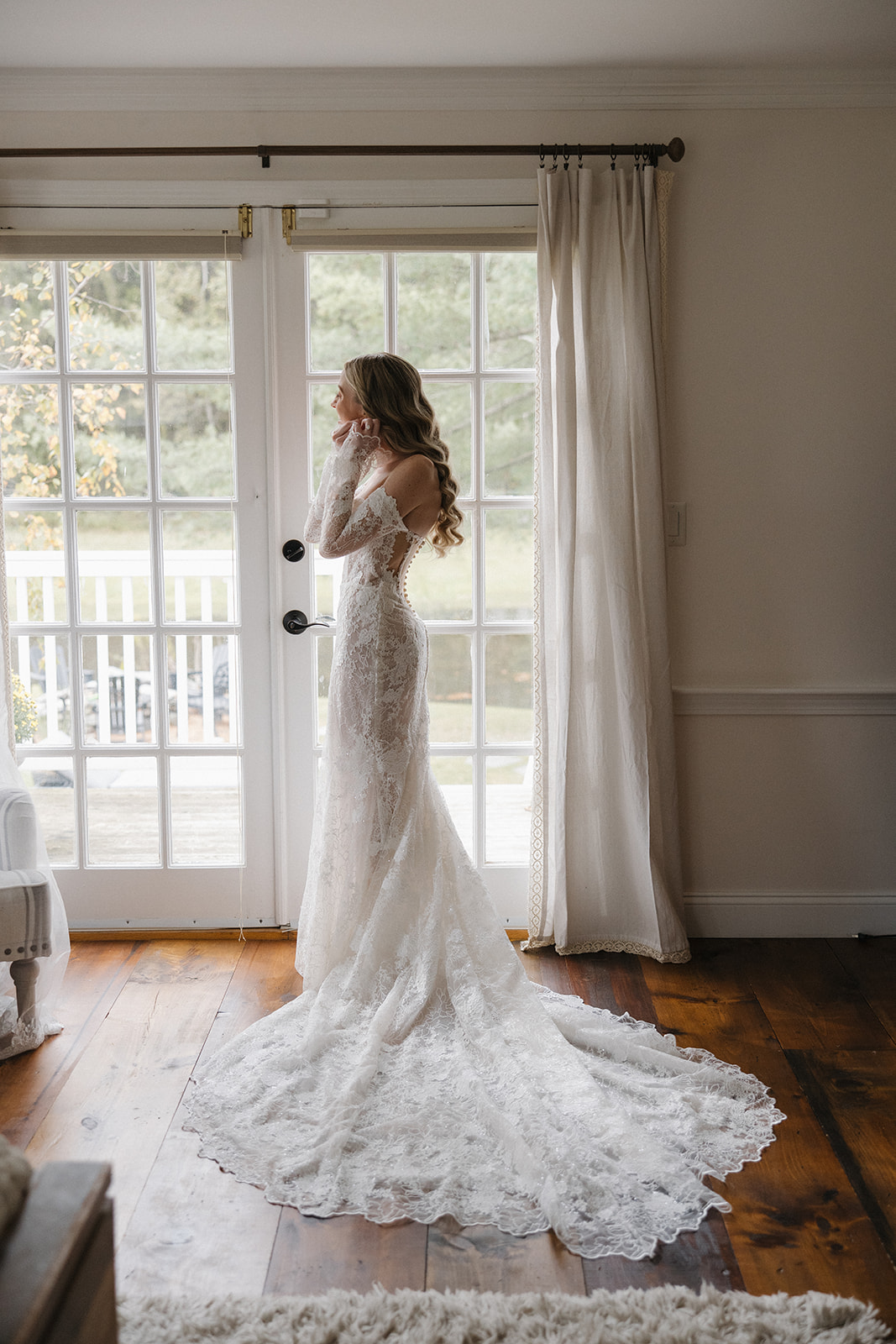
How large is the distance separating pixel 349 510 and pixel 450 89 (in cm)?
137

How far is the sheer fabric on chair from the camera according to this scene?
248cm

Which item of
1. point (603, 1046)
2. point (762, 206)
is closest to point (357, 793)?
point (603, 1046)

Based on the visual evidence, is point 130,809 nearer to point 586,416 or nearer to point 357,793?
point 357,793

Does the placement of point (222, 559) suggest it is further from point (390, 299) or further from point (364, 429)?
point (390, 299)

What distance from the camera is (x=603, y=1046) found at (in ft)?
7.83

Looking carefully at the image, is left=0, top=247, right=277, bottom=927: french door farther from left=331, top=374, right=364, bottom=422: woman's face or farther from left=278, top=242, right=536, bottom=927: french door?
left=331, top=374, right=364, bottom=422: woman's face

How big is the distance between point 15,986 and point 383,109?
2628mm

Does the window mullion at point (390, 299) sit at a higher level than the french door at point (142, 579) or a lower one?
higher

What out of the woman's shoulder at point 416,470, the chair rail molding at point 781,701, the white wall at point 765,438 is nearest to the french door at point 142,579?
the white wall at point 765,438

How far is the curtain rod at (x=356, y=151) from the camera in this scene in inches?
116

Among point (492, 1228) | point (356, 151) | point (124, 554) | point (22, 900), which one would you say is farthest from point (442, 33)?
point (492, 1228)

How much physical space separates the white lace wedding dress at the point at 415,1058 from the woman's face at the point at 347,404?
0.53ft

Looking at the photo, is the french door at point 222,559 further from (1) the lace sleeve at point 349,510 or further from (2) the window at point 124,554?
(1) the lace sleeve at point 349,510

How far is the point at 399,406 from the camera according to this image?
2.63m
